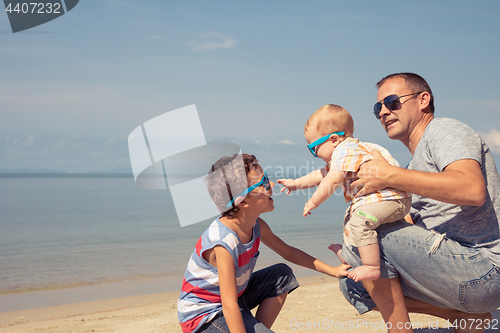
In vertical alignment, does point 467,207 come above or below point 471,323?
above

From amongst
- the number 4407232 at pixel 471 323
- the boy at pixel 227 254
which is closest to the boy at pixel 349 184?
the boy at pixel 227 254

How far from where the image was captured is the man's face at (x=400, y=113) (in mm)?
2559

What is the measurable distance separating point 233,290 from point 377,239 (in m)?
0.93

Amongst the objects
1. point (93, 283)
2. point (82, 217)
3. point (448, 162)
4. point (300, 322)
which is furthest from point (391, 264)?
point (82, 217)

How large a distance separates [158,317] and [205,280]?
225 cm

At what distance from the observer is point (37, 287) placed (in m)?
5.67

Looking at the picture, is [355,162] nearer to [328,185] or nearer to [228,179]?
[328,185]

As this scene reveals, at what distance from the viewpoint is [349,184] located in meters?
2.43

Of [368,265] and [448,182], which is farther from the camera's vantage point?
[368,265]

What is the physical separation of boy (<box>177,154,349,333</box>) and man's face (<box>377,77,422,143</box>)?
3.33 feet

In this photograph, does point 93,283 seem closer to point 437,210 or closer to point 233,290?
point 233,290

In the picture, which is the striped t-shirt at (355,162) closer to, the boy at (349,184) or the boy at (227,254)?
the boy at (349,184)

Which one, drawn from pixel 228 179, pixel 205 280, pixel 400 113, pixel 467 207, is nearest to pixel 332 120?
pixel 400 113

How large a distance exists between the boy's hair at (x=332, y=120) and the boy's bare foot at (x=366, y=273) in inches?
37.0
